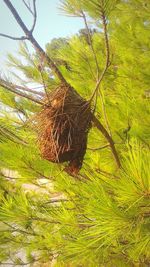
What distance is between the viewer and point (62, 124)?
73 centimetres

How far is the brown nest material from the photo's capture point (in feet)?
2.40

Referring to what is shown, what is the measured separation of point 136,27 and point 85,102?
5.17 feet

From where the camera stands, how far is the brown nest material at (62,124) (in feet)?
2.40

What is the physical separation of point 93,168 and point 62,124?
53 cm

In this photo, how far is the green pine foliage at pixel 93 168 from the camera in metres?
0.78

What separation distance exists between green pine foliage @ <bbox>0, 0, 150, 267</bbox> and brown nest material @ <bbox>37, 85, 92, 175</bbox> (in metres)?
0.04

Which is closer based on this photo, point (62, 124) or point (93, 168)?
point (62, 124)

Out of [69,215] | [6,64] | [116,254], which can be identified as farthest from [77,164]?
[116,254]

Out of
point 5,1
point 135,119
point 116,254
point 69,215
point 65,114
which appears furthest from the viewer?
point 116,254

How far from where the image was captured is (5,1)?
61 centimetres

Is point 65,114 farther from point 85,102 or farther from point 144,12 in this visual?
point 144,12

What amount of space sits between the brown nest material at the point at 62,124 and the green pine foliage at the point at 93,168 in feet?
0.14

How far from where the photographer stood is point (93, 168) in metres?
1.22

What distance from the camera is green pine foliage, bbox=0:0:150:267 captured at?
2.55 feet
